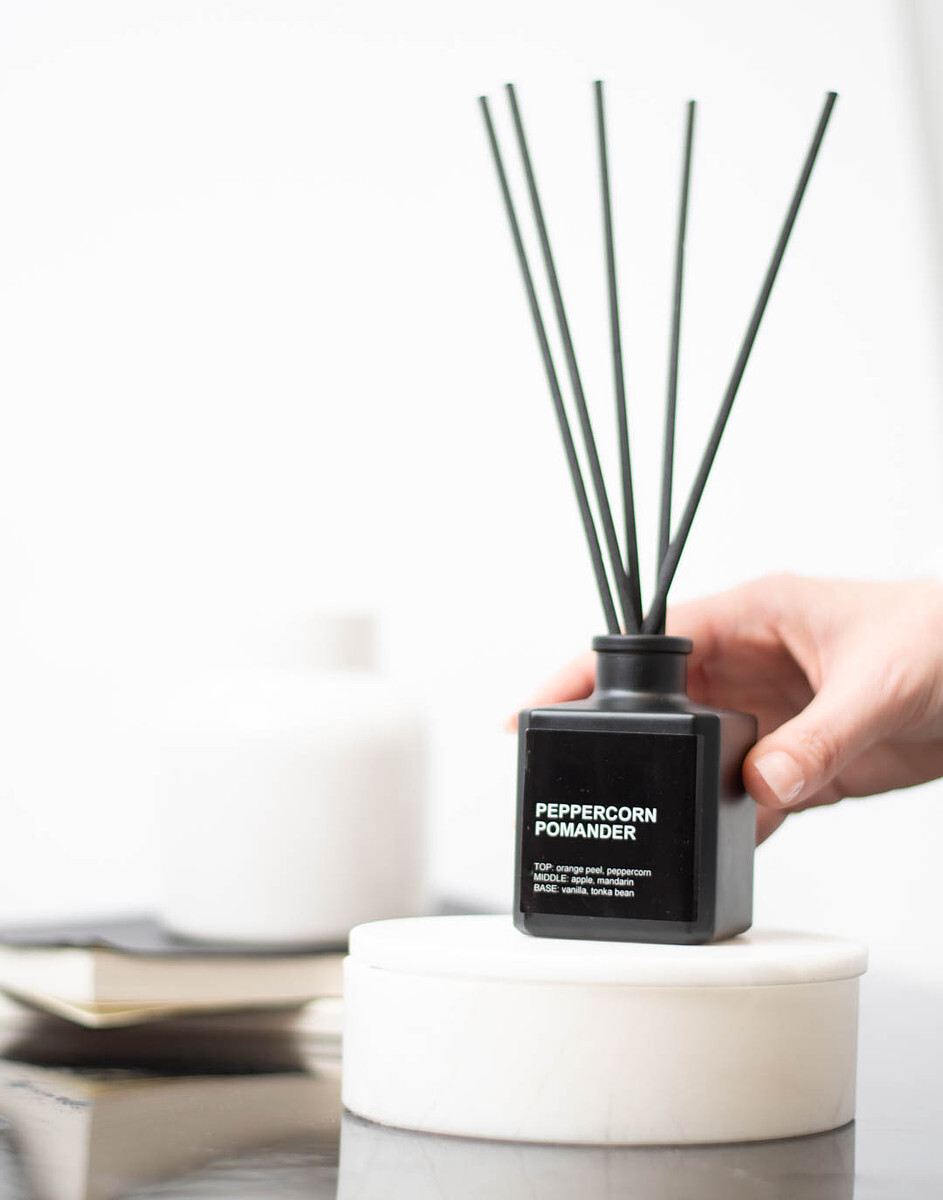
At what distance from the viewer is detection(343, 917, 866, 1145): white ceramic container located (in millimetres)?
502

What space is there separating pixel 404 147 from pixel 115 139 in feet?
0.90

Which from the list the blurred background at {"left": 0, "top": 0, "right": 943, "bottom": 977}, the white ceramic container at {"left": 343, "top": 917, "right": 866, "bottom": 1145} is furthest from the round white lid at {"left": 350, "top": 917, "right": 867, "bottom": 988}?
the blurred background at {"left": 0, "top": 0, "right": 943, "bottom": 977}

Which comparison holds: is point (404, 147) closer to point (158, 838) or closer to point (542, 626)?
point (542, 626)

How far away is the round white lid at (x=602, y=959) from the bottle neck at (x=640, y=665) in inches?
3.9

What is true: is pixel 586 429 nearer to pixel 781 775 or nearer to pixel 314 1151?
pixel 781 775

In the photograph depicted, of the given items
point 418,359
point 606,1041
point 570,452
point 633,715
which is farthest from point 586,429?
point 418,359

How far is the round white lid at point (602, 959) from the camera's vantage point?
50 centimetres

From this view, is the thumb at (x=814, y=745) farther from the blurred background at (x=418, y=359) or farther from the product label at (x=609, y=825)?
the blurred background at (x=418, y=359)

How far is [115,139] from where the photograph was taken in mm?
1374

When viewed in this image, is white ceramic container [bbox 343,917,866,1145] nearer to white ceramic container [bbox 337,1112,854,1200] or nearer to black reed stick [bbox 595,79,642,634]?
white ceramic container [bbox 337,1112,854,1200]

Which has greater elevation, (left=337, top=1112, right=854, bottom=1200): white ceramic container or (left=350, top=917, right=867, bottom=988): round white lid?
(left=350, top=917, right=867, bottom=988): round white lid

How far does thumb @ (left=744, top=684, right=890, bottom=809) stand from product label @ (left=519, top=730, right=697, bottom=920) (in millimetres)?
53

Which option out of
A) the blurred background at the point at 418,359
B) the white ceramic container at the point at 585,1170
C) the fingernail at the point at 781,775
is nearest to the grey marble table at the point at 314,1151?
the white ceramic container at the point at 585,1170

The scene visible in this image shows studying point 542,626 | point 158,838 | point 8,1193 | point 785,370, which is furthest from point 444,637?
point 8,1193
